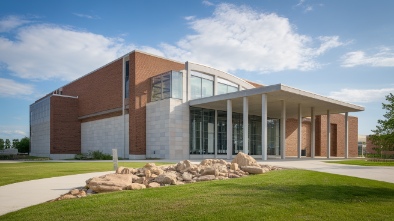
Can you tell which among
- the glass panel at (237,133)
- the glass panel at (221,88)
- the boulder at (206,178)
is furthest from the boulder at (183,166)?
the glass panel at (237,133)

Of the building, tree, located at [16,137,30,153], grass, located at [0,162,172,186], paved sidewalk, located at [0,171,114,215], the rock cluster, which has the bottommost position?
tree, located at [16,137,30,153]

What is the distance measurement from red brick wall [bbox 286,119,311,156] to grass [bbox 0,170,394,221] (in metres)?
42.4

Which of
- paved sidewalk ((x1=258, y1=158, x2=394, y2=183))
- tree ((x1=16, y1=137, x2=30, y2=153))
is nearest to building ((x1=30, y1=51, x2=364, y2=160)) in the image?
paved sidewalk ((x1=258, y1=158, x2=394, y2=183))

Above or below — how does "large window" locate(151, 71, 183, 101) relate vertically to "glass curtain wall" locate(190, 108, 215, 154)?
above

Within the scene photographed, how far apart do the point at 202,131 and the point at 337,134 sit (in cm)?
3130

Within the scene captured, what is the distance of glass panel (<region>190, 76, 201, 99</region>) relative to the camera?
35594 millimetres

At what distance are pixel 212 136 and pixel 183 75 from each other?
809 cm

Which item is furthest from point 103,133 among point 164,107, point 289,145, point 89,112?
point 289,145

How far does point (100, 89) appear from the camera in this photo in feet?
140

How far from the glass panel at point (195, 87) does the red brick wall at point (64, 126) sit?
21.4 meters

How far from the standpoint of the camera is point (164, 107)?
3312cm

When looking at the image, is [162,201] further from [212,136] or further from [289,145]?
[289,145]

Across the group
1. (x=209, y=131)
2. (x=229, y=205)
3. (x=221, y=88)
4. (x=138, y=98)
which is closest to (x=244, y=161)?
(x=229, y=205)

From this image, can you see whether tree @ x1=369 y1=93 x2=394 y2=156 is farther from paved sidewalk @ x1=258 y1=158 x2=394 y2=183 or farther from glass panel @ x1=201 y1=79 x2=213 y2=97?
glass panel @ x1=201 y1=79 x2=213 y2=97
